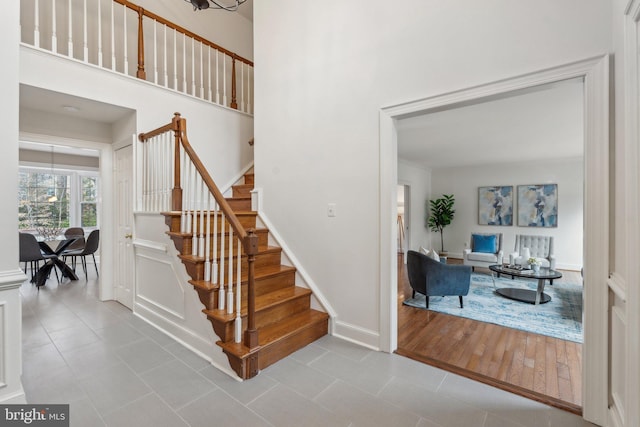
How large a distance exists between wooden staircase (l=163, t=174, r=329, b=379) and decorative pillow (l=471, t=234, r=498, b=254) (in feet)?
18.7

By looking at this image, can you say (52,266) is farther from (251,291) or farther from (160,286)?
(251,291)

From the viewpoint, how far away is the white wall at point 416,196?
7496mm

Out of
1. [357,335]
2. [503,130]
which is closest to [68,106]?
[357,335]

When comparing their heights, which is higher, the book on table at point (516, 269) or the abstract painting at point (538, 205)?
the abstract painting at point (538, 205)

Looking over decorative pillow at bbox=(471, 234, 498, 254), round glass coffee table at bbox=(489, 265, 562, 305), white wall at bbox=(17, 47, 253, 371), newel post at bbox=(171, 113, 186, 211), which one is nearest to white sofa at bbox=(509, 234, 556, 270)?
decorative pillow at bbox=(471, 234, 498, 254)

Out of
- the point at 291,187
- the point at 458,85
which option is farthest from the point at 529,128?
the point at 291,187

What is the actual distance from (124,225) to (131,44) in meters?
2.72

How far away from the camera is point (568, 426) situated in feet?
5.57

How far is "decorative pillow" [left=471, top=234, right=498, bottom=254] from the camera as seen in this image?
6.95 meters

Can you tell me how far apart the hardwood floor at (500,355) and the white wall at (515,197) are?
5019 millimetres

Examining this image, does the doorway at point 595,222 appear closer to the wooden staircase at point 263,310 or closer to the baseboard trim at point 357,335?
the baseboard trim at point 357,335

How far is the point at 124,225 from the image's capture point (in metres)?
3.91

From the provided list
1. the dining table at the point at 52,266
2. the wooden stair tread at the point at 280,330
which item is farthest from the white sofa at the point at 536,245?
the dining table at the point at 52,266

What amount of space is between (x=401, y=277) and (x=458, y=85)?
4.26 metres
